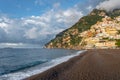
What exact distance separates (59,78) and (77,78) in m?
2.70

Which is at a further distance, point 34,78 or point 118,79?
point 34,78

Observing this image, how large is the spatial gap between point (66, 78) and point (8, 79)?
9130 millimetres

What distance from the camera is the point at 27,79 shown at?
3784 centimetres

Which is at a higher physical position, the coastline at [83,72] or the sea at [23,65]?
the sea at [23,65]

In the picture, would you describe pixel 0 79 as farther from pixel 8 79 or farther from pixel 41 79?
pixel 41 79

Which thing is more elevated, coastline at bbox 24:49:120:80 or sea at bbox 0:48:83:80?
sea at bbox 0:48:83:80

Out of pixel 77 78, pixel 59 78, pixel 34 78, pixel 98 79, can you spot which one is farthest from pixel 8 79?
pixel 98 79

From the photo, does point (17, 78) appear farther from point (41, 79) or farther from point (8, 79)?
point (41, 79)

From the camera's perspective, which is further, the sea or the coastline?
the sea

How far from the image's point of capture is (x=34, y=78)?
3819 centimetres

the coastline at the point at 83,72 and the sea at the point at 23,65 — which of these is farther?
the sea at the point at 23,65

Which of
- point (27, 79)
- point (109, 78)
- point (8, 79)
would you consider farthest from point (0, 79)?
point (109, 78)

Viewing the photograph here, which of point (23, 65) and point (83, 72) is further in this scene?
point (23, 65)

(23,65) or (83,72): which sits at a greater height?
(23,65)
